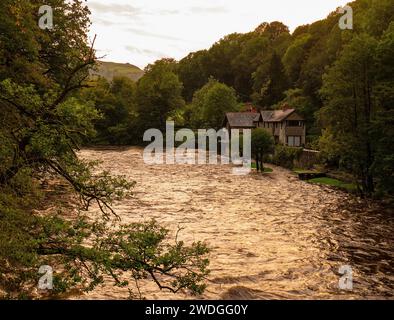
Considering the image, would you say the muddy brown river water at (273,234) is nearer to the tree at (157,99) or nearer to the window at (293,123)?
the window at (293,123)

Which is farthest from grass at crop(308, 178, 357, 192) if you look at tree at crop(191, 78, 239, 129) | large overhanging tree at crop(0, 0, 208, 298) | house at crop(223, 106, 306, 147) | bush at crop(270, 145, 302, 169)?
tree at crop(191, 78, 239, 129)

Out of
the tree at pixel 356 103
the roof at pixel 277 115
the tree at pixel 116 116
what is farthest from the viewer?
the tree at pixel 116 116

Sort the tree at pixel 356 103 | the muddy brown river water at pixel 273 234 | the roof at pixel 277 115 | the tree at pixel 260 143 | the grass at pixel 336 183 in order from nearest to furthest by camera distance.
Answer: the muddy brown river water at pixel 273 234, the tree at pixel 356 103, the grass at pixel 336 183, the tree at pixel 260 143, the roof at pixel 277 115

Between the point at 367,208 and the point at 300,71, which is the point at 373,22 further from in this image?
the point at 300,71

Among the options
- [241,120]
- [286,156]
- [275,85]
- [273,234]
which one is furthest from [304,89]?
[273,234]

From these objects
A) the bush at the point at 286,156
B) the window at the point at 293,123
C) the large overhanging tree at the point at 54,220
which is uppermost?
the window at the point at 293,123

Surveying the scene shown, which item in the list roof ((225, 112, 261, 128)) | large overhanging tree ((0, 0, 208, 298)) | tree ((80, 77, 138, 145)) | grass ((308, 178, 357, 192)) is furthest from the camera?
tree ((80, 77, 138, 145))

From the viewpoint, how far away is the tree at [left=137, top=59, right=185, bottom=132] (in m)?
100

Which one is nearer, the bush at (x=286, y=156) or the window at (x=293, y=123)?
the bush at (x=286, y=156)

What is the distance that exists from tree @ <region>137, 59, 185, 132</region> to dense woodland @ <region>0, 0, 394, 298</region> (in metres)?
0.27

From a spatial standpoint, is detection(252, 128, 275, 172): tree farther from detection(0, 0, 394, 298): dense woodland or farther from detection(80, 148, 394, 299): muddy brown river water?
detection(80, 148, 394, 299): muddy brown river water

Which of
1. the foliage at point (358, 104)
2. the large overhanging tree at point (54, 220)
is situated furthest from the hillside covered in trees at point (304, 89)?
the large overhanging tree at point (54, 220)

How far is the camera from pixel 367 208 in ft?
107

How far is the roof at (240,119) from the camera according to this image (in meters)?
86.6
